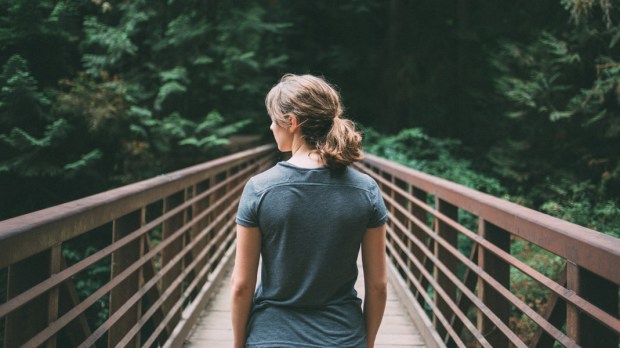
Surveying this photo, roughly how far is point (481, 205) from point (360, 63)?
747 inches

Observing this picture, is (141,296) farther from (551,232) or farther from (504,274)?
(551,232)

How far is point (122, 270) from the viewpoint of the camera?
320cm

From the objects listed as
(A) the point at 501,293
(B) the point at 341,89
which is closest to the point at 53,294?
(A) the point at 501,293

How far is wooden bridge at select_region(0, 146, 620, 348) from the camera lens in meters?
1.99

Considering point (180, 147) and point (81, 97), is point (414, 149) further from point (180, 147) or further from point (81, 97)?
point (81, 97)

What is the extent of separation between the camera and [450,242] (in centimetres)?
423

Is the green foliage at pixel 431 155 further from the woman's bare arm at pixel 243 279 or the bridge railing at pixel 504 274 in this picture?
the woman's bare arm at pixel 243 279

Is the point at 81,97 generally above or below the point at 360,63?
below

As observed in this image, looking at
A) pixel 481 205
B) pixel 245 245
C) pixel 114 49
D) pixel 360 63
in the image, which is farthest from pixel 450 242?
pixel 360 63

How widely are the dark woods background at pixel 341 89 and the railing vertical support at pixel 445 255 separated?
3.78m

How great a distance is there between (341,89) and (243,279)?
47.5 feet

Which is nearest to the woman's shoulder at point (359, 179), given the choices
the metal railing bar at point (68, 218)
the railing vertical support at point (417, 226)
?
the metal railing bar at point (68, 218)

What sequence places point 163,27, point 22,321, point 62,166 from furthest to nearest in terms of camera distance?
1. point 163,27
2. point 62,166
3. point 22,321

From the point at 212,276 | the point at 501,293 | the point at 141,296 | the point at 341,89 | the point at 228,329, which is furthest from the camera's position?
the point at 341,89
